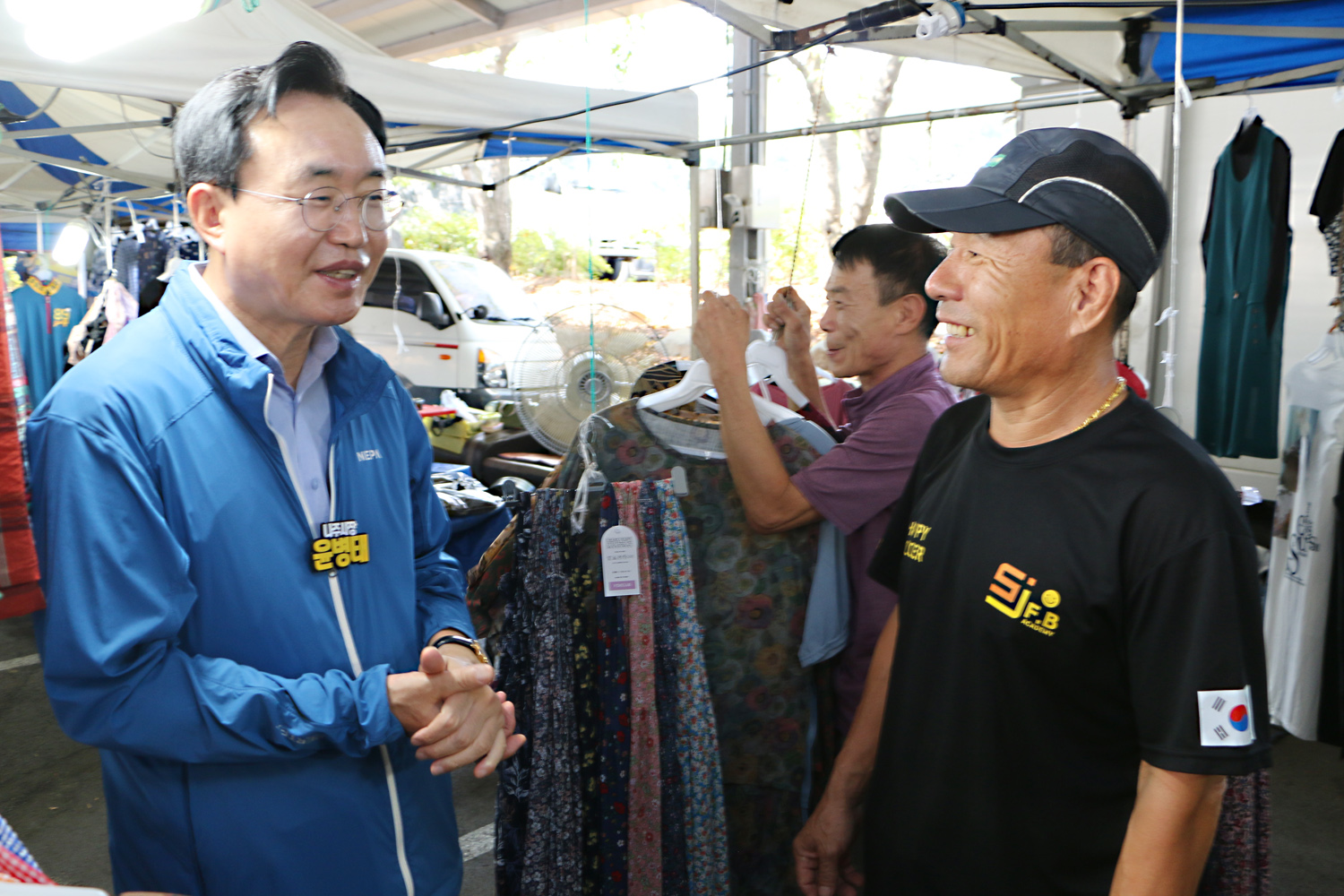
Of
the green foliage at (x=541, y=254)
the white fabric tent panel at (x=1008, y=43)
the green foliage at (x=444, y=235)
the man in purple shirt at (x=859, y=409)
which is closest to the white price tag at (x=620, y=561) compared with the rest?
the man in purple shirt at (x=859, y=409)

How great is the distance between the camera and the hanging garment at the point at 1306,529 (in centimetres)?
308

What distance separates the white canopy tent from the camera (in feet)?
11.4

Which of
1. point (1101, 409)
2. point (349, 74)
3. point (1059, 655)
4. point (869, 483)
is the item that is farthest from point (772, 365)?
point (349, 74)

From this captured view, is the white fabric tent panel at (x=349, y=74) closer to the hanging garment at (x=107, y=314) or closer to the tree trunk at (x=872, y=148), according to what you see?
the hanging garment at (x=107, y=314)

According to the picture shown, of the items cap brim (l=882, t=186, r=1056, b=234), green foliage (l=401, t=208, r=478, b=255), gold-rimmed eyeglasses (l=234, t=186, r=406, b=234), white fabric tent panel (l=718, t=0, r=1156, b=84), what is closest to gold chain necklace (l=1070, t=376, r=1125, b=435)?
cap brim (l=882, t=186, r=1056, b=234)

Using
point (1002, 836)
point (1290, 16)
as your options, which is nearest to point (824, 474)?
point (1002, 836)

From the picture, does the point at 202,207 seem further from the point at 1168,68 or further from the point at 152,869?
the point at 1168,68

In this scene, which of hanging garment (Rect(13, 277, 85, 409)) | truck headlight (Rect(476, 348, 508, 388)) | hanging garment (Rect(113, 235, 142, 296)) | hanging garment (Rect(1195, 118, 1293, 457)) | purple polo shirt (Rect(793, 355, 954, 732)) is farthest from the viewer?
truck headlight (Rect(476, 348, 508, 388))

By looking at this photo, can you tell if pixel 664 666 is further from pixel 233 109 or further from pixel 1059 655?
pixel 233 109

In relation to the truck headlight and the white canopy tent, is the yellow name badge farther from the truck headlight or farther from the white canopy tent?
the truck headlight

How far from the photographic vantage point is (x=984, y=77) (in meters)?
17.5

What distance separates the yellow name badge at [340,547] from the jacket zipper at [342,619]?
0.02 m

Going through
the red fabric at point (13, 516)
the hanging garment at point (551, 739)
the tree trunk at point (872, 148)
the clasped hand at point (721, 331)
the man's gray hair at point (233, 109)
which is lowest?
the hanging garment at point (551, 739)

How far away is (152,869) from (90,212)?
980 cm
